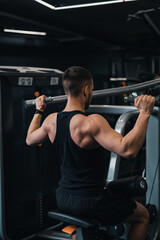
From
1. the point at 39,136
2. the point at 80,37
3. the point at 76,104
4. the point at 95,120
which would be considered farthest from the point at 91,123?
the point at 80,37

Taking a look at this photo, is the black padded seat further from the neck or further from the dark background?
the dark background

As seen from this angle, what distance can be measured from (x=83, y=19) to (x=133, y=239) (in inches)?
267

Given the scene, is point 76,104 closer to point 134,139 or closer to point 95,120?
point 95,120

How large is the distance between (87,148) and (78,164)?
0.09 metres

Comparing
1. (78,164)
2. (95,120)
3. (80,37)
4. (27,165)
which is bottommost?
(27,165)

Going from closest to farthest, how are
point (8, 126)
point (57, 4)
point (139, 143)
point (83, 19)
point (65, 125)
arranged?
point (139, 143), point (65, 125), point (8, 126), point (57, 4), point (83, 19)

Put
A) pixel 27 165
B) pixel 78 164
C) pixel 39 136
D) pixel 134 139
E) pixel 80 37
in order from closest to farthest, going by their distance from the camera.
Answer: pixel 134 139 < pixel 78 164 < pixel 39 136 < pixel 27 165 < pixel 80 37

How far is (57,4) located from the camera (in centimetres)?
440

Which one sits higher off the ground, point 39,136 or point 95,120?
point 95,120

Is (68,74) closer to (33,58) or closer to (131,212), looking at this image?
(131,212)

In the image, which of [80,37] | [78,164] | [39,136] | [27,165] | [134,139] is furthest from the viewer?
[80,37]

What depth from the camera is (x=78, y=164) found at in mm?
1514

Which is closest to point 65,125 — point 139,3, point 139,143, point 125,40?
point 139,143

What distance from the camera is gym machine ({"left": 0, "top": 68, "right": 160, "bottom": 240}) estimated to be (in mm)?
2318
